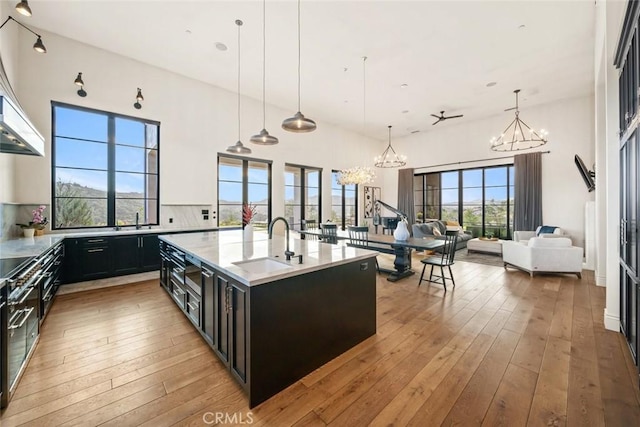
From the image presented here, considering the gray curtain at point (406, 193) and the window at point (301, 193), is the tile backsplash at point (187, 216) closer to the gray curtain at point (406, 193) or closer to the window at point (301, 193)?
the window at point (301, 193)

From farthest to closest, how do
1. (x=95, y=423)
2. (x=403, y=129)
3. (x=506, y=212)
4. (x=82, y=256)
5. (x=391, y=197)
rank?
1. (x=391, y=197)
2. (x=403, y=129)
3. (x=506, y=212)
4. (x=82, y=256)
5. (x=95, y=423)

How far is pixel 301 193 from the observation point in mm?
8031

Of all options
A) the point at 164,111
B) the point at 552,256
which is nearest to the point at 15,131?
the point at 164,111

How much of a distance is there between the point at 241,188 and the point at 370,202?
537 centimetres

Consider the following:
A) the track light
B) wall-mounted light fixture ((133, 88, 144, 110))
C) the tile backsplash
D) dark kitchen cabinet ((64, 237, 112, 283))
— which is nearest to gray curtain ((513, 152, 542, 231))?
the tile backsplash

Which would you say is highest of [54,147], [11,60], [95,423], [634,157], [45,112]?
[11,60]

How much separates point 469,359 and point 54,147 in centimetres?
666

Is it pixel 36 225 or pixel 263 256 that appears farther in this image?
pixel 36 225

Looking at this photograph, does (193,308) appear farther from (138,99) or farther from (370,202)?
(370,202)

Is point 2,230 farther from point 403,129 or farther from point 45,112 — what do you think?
point 403,129

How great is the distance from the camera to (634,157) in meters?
2.05

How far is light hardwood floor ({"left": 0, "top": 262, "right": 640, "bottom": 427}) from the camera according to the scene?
1.67 metres

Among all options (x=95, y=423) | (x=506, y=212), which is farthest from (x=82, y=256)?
(x=506, y=212)
